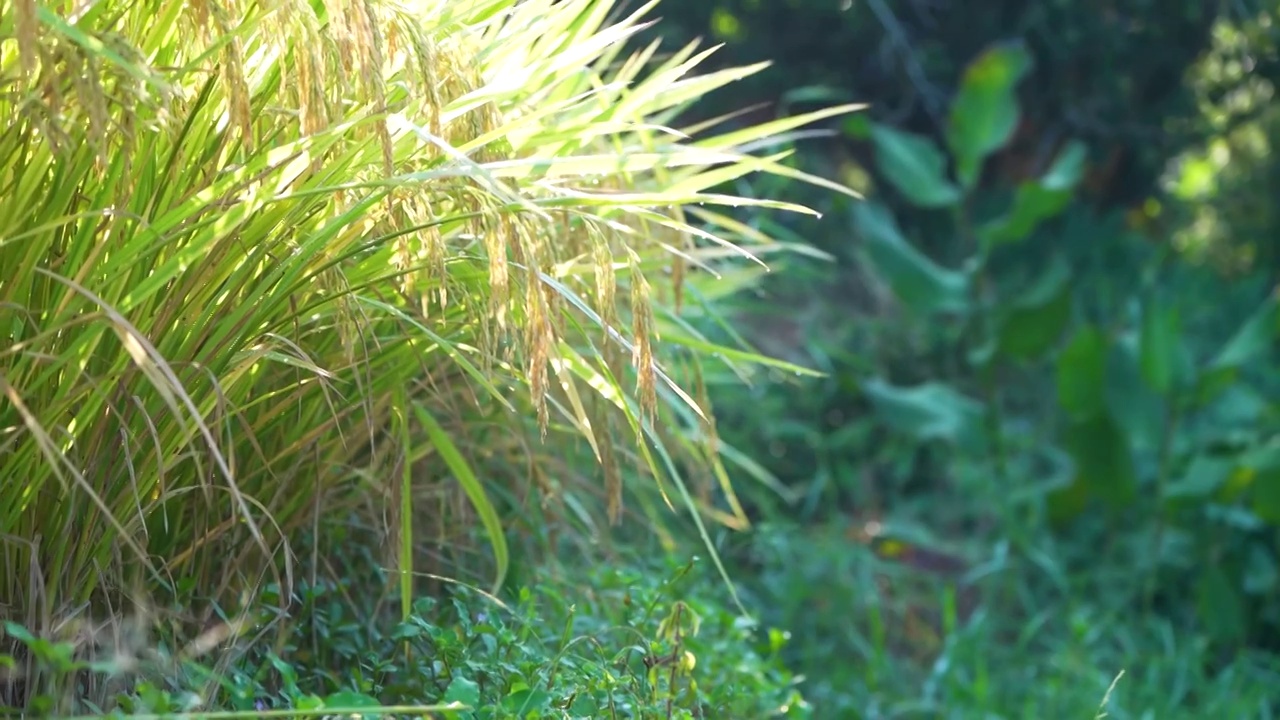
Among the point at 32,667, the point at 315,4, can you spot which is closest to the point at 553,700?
the point at 32,667

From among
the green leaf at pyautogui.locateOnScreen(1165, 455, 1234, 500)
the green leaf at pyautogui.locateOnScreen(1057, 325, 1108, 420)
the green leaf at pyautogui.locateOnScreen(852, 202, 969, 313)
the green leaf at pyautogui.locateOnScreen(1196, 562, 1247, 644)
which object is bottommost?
the green leaf at pyautogui.locateOnScreen(1196, 562, 1247, 644)

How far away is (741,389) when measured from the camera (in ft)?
11.2

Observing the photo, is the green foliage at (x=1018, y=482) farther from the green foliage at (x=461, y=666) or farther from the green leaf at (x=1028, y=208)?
the green foliage at (x=461, y=666)

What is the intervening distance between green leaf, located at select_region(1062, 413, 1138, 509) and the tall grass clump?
84.1 inches

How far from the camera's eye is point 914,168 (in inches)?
159

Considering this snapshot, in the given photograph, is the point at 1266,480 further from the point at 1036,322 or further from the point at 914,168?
the point at 914,168

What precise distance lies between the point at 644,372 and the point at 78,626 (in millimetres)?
556

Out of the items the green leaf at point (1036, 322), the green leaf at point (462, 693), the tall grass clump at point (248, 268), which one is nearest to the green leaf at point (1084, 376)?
the green leaf at point (1036, 322)

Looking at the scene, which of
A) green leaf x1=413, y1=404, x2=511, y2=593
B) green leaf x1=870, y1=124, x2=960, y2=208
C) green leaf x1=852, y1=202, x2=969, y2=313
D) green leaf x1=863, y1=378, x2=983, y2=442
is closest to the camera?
green leaf x1=413, y1=404, x2=511, y2=593

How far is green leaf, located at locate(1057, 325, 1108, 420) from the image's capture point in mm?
3287

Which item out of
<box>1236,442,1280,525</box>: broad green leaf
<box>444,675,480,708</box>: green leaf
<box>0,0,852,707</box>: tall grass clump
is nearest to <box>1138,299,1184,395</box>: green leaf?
<box>1236,442,1280,525</box>: broad green leaf

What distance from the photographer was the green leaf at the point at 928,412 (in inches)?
139

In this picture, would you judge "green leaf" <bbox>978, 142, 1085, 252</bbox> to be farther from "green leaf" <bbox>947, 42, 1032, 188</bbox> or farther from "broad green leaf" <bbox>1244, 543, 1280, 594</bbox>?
"broad green leaf" <bbox>1244, 543, 1280, 594</bbox>

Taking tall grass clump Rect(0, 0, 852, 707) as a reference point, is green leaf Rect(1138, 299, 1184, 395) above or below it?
below
